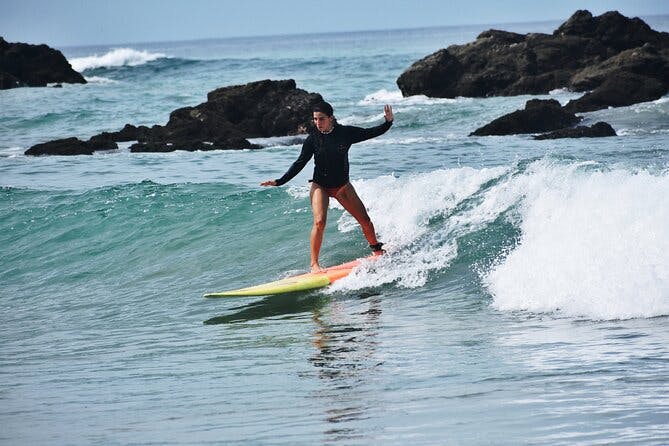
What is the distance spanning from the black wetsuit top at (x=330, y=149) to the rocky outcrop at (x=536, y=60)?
26.3m

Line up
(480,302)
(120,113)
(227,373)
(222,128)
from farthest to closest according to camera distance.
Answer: (120,113) → (222,128) → (480,302) → (227,373)

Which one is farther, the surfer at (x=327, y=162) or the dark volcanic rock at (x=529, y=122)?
the dark volcanic rock at (x=529, y=122)

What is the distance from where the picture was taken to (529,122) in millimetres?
26828

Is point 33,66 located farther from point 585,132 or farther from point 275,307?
point 275,307

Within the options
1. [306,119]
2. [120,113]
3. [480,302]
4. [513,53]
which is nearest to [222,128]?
[306,119]

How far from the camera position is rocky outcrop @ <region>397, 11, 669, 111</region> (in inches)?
1544

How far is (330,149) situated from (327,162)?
15 cm

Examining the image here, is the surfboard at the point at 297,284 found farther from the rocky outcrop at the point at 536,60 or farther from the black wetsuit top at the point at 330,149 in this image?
the rocky outcrop at the point at 536,60

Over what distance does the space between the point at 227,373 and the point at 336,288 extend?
341 centimetres

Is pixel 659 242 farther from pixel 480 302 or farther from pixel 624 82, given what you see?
pixel 624 82

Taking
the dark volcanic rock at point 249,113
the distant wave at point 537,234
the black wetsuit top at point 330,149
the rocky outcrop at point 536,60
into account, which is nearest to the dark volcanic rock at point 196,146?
the dark volcanic rock at point 249,113

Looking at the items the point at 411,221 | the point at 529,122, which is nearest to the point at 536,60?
the point at 529,122

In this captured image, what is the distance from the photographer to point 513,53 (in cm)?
4175

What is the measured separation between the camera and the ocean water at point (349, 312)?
246 inches
